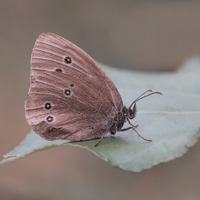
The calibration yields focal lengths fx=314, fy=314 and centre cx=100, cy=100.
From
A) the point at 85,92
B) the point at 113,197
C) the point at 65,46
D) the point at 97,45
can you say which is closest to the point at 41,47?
the point at 65,46

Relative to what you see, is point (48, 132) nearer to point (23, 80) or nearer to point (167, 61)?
point (167, 61)

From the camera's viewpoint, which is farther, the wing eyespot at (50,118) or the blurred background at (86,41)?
the blurred background at (86,41)

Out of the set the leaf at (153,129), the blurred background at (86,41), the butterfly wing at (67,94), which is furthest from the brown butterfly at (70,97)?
the blurred background at (86,41)

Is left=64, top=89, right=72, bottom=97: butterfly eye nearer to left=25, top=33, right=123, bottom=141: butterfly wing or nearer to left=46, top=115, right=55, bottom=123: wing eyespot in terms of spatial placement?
left=25, top=33, right=123, bottom=141: butterfly wing

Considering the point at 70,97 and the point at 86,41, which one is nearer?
the point at 70,97

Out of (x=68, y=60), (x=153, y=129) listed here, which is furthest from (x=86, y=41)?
(x=153, y=129)

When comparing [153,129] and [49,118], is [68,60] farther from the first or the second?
[153,129]

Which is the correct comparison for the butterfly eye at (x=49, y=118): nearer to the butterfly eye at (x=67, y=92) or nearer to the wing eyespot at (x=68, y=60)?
the butterfly eye at (x=67, y=92)

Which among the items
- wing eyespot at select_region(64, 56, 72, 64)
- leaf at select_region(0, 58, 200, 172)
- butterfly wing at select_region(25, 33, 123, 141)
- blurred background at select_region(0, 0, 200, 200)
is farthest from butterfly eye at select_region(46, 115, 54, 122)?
blurred background at select_region(0, 0, 200, 200)
